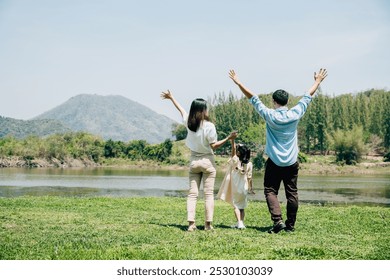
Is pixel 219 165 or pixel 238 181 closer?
pixel 238 181

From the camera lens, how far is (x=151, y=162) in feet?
283

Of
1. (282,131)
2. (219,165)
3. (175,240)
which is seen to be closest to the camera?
(175,240)

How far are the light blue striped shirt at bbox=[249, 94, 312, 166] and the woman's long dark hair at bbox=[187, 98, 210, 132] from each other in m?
0.82

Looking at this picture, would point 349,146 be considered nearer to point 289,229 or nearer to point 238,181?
point 238,181

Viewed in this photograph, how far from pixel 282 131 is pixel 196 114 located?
4.36ft

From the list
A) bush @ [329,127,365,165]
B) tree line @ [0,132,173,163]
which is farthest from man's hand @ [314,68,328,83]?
tree line @ [0,132,173,163]

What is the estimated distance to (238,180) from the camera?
7785mm

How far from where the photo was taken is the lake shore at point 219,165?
62438mm

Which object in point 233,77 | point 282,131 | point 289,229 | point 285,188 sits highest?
point 233,77

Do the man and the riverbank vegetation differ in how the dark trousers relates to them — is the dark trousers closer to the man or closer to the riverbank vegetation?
the man

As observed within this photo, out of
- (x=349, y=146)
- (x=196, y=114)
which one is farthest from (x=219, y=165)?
(x=196, y=114)

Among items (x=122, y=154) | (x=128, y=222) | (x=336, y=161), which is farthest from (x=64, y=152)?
(x=128, y=222)

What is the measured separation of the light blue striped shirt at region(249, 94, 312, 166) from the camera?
665 cm

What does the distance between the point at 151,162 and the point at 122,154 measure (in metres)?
7.86
